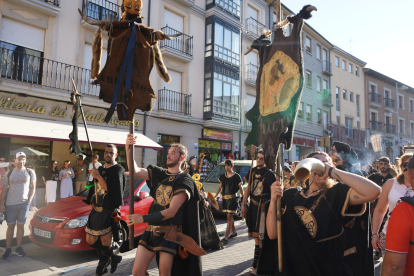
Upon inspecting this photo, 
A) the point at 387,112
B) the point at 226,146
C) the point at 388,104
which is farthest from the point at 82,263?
the point at 387,112

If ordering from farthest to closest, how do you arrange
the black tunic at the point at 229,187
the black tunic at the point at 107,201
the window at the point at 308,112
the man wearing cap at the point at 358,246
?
the window at the point at 308,112 → the black tunic at the point at 229,187 → the black tunic at the point at 107,201 → the man wearing cap at the point at 358,246

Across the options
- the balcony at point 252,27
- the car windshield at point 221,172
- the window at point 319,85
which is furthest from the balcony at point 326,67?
the car windshield at point 221,172

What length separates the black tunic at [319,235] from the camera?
246 cm

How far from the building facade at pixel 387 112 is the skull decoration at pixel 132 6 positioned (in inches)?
1447

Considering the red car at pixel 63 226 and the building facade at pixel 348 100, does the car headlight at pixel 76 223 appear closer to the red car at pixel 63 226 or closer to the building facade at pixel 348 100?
the red car at pixel 63 226

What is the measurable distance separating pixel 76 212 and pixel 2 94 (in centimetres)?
826

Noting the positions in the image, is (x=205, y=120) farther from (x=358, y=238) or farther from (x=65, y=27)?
(x=358, y=238)

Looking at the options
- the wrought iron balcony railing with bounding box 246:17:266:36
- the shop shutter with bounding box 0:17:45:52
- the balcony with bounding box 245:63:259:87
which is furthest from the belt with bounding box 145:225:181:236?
the wrought iron balcony railing with bounding box 246:17:266:36

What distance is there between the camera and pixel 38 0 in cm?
1208

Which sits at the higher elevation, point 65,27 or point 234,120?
point 65,27

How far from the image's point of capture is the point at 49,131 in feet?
37.1

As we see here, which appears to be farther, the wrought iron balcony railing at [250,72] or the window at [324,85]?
the window at [324,85]

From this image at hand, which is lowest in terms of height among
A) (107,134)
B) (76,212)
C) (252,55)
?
(76,212)

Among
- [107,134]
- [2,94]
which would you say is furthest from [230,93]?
[2,94]
